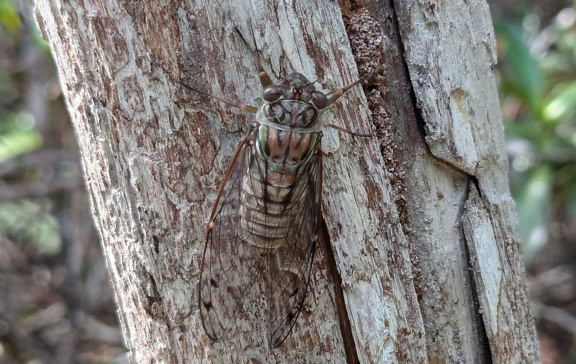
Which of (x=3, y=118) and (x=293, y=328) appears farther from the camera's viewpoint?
(x=3, y=118)

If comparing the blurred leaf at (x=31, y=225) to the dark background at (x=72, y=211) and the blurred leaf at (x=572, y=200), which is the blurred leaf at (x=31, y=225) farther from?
the blurred leaf at (x=572, y=200)

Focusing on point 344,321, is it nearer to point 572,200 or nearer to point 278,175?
point 278,175

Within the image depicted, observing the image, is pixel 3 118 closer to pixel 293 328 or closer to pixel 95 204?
pixel 95 204

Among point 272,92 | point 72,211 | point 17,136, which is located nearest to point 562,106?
point 272,92

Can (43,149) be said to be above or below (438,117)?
above

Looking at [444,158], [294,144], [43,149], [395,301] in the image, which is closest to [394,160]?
[444,158]

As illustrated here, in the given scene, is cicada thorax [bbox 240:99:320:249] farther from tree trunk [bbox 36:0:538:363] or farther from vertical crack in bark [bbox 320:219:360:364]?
vertical crack in bark [bbox 320:219:360:364]
